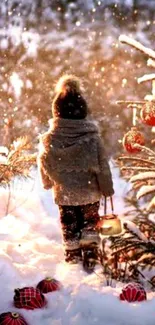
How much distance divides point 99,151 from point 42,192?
4.69 metres

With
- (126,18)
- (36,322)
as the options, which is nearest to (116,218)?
(36,322)

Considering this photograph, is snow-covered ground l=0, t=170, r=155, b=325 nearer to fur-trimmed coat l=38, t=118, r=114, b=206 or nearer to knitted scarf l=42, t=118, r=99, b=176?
fur-trimmed coat l=38, t=118, r=114, b=206

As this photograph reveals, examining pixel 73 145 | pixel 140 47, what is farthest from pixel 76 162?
pixel 140 47

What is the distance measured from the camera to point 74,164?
4684 millimetres

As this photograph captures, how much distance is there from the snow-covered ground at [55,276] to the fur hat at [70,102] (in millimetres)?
1473

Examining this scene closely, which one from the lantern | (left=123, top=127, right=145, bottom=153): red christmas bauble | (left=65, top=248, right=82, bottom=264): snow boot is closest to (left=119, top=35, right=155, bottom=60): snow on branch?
(left=123, top=127, right=145, bottom=153): red christmas bauble

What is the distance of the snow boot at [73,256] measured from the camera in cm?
471

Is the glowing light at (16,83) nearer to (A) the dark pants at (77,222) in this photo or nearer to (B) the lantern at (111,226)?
(A) the dark pants at (77,222)

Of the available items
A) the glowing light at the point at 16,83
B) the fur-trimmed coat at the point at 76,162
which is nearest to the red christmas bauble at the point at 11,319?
the fur-trimmed coat at the point at 76,162

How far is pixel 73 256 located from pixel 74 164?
0.94m

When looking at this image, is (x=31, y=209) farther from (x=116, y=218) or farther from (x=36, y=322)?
(x=36, y=322)

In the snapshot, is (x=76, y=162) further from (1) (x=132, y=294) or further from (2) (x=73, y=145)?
(1) (x=132, y=294)

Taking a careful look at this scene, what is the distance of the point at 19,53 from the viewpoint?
1301cm

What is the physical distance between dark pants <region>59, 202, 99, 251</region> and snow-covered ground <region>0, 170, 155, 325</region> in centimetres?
23
